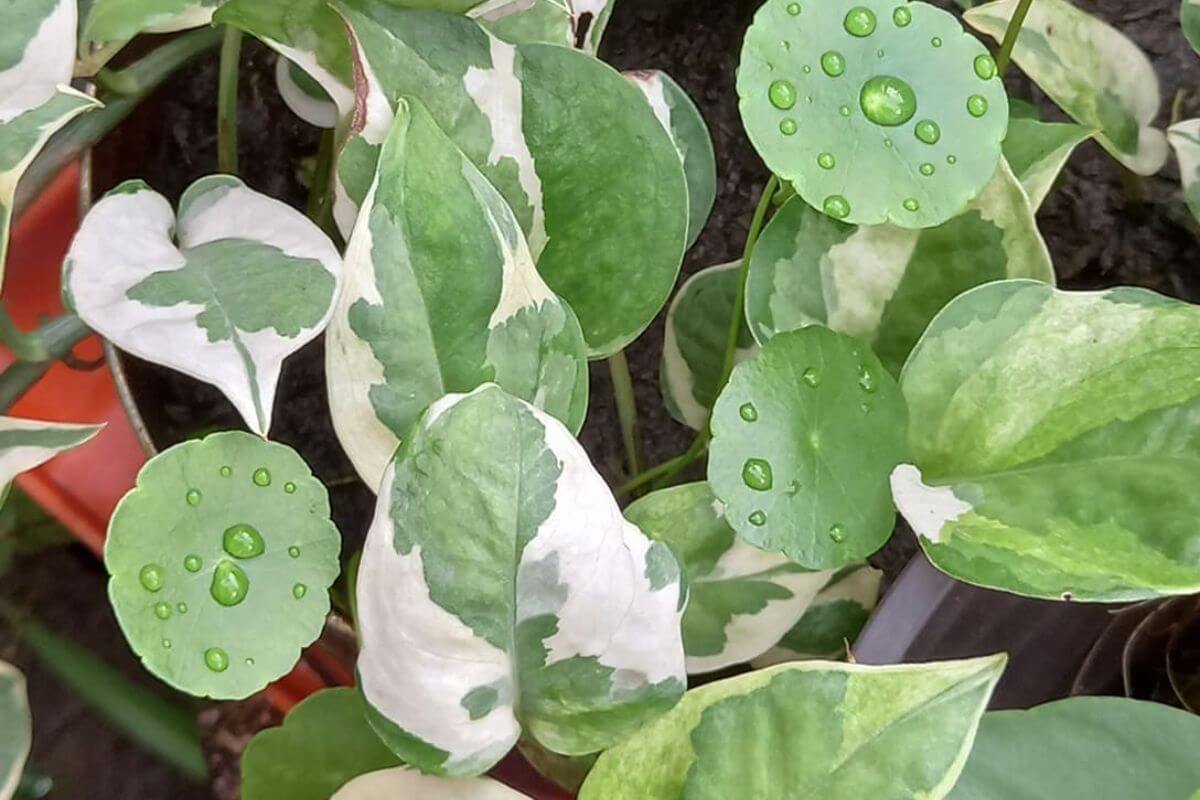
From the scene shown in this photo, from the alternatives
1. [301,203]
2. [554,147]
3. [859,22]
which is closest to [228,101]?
[301,203]

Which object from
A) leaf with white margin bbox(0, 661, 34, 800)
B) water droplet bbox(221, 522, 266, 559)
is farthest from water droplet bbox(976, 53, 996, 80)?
leaf with white margin bbox(0, 661, 34, 800)

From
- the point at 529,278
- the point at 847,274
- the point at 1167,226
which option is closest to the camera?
the point at 529,278

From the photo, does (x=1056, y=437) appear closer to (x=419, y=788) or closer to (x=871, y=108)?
(x=871, y=108)

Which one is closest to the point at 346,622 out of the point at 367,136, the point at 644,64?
the point at 367,136

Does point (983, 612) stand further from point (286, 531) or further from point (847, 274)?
point (286, 531)

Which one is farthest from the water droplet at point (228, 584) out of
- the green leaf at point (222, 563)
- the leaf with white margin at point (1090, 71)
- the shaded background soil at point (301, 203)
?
the leaf with white margin at point (1090, 71)

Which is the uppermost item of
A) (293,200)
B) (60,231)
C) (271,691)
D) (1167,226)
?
(1167,226)

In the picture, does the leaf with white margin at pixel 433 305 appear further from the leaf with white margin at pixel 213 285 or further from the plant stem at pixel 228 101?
the plant stem at pixel 228 101
